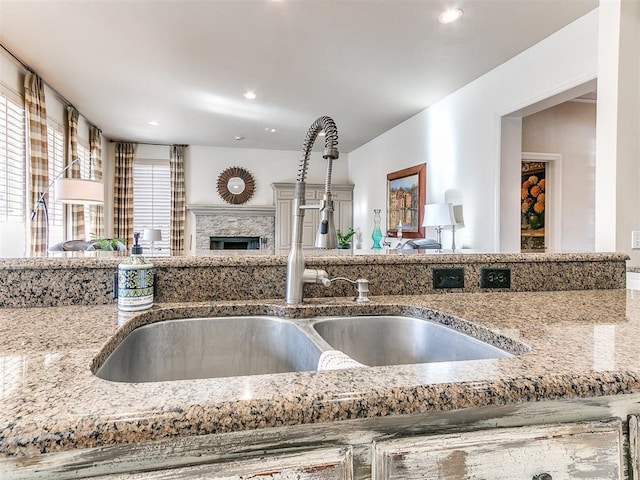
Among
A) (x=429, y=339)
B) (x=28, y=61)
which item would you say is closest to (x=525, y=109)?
(x=429, y=339)

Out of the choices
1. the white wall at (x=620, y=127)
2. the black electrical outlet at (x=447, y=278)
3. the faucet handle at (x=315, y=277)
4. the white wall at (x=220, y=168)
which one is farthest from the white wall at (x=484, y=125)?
the faucet handle at (x=315, y=277)

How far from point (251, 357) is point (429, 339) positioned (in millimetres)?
464

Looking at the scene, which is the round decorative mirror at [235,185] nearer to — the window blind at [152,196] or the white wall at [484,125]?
the window blind at [152,196]

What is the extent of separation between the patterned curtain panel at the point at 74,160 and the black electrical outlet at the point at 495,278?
512 centimetres

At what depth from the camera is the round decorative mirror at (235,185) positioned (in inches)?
287

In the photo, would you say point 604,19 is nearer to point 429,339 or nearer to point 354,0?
point 354,0

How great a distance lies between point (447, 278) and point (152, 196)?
676 centimetres

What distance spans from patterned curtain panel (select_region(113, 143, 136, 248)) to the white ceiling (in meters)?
1.68

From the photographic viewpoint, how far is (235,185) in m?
7.32

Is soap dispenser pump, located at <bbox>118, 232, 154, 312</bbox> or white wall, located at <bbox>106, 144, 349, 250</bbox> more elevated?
white wall, located at <bbox>106, 144, 349, 250</bbox>

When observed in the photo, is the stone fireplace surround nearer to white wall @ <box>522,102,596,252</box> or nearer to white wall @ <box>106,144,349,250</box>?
white wall @ <box>106,144,349,250</box>

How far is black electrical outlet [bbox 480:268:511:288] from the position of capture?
129 cm

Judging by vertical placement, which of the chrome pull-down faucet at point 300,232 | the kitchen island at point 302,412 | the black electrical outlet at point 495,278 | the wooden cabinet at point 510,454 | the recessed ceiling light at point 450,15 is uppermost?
A: the recessed ceiling light at point 450,15

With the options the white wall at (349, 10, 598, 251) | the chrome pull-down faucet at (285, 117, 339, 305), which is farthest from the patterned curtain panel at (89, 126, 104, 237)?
the chrome pull-down faucet at (285, 117, 339, 305)
